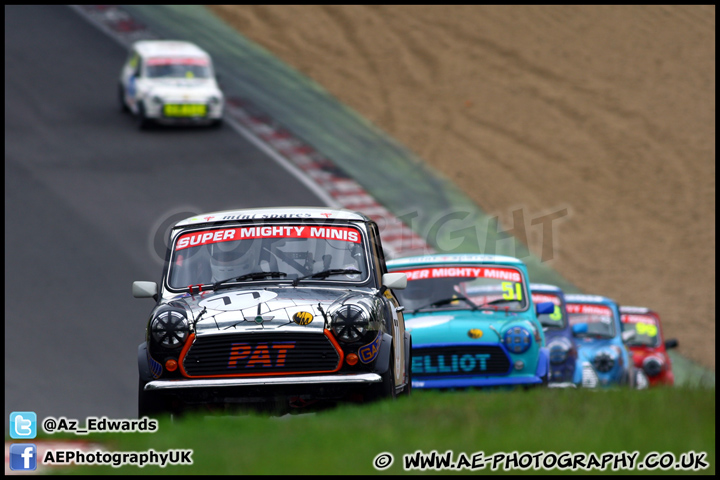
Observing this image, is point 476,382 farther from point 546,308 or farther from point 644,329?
point 644,329

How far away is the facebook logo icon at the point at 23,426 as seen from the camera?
6.93 m

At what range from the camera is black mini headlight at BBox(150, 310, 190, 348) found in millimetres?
7980

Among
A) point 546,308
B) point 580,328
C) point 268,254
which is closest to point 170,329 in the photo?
point 268,254

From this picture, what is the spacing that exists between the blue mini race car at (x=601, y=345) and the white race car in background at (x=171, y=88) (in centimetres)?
1219

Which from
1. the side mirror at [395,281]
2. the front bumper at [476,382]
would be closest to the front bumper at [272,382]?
the side mirror at [395,281]

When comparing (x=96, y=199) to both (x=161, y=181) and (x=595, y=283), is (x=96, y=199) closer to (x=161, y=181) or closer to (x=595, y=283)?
(x=161, y=181)

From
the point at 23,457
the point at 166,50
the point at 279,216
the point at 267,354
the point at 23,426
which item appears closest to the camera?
the point at 23,457

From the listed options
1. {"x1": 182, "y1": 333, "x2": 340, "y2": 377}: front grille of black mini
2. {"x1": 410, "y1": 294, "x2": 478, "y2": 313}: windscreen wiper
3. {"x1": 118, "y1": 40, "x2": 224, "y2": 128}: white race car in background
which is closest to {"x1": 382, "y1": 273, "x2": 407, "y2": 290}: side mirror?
{"x1": 182, "y1": 333, "x2": 340, "y2": 377}: front grille of black mini

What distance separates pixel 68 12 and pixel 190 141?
951 centimetres

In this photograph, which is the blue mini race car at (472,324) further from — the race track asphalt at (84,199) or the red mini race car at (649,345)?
the red mini race car at (649,345)

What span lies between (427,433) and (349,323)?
1.68 meters

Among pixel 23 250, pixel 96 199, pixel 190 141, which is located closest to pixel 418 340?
pixel 23 250

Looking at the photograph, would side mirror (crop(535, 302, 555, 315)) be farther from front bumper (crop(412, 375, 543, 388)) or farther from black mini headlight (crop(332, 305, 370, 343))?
black mini headlight (crop(332, 305, 370, 343))

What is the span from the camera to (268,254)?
8.94 metres
